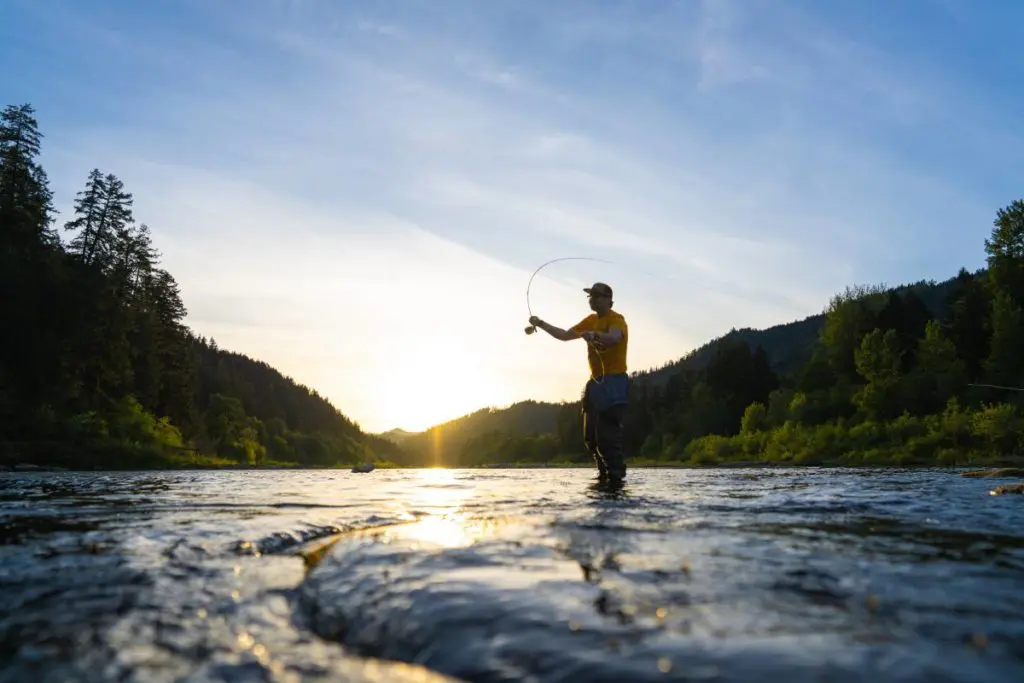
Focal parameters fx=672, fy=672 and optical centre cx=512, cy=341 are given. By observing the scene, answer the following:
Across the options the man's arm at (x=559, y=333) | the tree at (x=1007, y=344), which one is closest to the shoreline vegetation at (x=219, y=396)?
the tree at (x=1007, y=344)

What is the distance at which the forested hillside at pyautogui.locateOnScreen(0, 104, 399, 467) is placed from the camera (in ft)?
138

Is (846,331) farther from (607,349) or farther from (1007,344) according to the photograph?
(607,349)

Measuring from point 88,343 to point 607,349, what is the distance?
4908 centimetres

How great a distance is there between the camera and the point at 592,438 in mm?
12734

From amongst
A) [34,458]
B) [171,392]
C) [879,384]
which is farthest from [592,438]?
[171,392]

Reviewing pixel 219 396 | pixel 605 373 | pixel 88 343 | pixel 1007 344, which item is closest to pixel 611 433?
pixel 605 373

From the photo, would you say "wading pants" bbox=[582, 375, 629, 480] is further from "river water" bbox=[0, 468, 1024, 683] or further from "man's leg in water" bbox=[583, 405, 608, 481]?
"river water" bbox=[0, 468, 1024, 683]

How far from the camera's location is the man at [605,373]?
12.1 metres

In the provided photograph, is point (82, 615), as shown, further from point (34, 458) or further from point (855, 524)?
point (34, 458)

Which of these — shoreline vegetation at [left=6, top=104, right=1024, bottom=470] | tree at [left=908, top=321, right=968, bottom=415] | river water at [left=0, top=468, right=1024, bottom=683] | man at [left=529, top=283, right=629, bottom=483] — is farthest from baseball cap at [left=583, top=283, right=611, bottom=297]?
tree at [left=908, top=321, right=968, bottom=415]

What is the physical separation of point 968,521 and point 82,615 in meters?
6.32

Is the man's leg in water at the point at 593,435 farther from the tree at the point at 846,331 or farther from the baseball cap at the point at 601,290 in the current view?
the tree at the point at 846,331

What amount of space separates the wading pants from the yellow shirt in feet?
0.61

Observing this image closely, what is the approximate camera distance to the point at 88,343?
48969 mm
